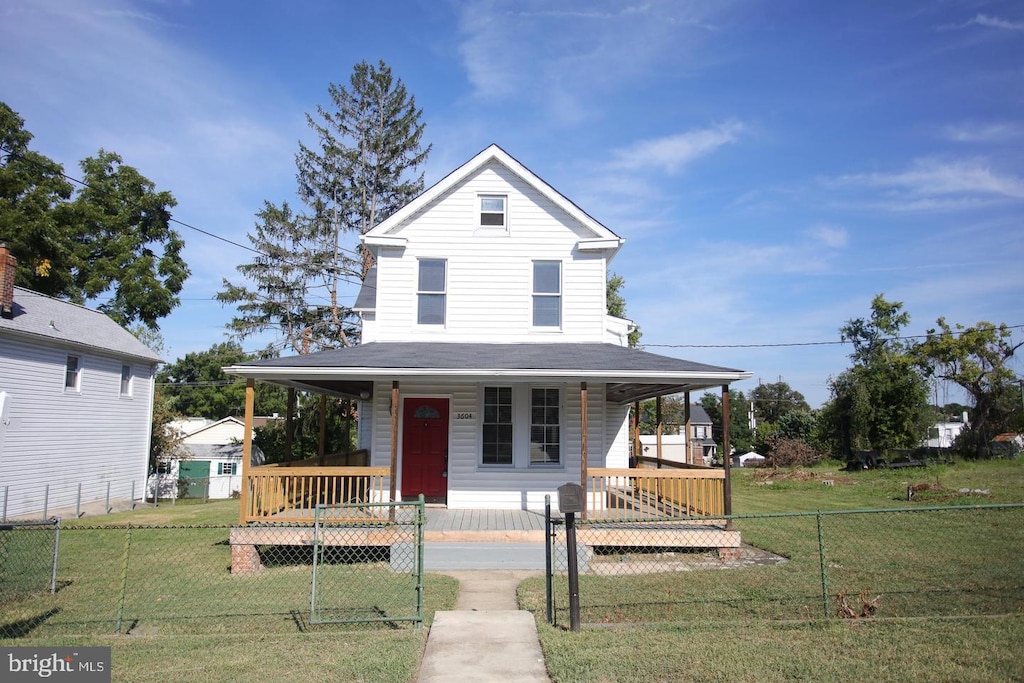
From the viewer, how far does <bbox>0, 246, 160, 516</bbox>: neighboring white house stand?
18.9m

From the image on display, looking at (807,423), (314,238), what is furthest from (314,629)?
(807,423)

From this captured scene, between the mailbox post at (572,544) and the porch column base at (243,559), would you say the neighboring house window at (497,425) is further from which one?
the mailbox post at (572,544)

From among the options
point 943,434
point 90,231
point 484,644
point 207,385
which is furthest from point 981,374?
point 207,385

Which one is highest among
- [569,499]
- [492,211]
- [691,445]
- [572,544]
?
[492,211]

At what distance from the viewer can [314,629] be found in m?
7.25

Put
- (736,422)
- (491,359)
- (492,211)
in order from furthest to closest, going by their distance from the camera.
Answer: (736,422), (492,211), (491,359)

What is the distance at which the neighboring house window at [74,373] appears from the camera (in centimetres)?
2148

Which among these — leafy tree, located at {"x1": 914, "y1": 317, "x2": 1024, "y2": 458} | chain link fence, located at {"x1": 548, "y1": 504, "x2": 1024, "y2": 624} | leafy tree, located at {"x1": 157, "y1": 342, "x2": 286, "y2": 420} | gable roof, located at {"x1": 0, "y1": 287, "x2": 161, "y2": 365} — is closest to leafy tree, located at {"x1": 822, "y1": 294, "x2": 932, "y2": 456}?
leafy tree, located at {"x1": 914, "y1": 317, "x2": 1024, "y2": 458}

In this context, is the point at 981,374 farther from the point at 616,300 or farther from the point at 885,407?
the point at 616,300

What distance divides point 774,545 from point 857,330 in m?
45.1

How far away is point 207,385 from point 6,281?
63793mm

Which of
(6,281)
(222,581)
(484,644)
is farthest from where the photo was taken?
(6,281)

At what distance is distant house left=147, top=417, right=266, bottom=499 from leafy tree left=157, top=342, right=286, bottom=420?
2216 centimetres

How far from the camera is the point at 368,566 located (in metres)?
10.8
